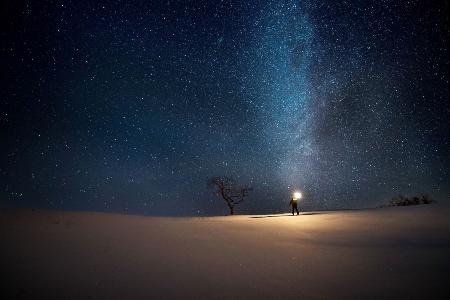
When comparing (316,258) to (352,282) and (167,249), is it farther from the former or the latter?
(167,249)

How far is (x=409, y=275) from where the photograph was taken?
13.4 feet

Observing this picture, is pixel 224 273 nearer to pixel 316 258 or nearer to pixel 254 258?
pixel 254 258

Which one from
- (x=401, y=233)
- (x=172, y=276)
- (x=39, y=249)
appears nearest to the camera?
(x=172, y=276)

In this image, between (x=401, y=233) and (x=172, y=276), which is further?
(x=401, y=233)

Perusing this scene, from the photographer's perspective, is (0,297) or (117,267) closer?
(0,297)

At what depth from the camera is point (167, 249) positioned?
6.25 meters

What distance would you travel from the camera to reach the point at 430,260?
493 cm

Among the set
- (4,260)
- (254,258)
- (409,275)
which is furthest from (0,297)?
(409,275)

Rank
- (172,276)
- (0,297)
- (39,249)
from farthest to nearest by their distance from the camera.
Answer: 1. (39,249)
2. (172,276)
3. (0,297)

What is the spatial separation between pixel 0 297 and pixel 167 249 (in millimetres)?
3354

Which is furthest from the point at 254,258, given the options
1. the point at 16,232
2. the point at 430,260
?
the point at 16,232

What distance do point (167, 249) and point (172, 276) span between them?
2161 mm

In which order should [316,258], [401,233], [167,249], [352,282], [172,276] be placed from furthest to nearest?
[401,233] → [167,249] → [316,258] → [172,276] → [352,282]

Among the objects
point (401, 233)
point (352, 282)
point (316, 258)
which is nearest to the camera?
point (352, 282)
